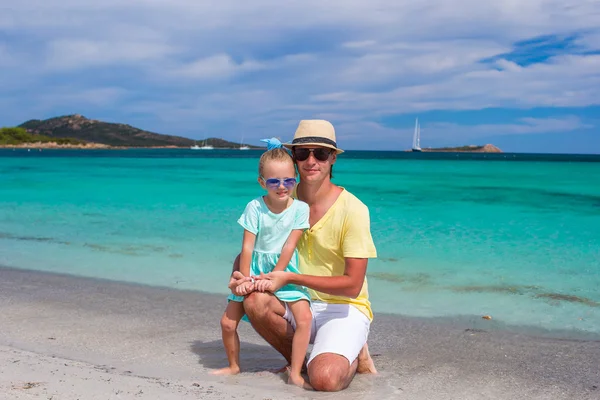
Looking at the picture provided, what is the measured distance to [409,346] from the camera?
16.0 ft

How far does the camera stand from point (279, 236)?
144 inches

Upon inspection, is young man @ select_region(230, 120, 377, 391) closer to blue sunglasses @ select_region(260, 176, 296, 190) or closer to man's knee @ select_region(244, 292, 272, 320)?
man's knee @ select_region(244, 292, 272, 320)

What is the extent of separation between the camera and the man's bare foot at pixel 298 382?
3658mm

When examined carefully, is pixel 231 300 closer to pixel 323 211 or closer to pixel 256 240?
pixel 256 240

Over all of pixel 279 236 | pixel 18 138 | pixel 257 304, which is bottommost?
pixel 257 304

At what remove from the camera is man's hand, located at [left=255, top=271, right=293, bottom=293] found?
353 centimetres

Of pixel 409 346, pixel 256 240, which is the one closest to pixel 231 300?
pixel 256 240

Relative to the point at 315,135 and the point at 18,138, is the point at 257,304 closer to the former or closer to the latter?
the point at 315,135

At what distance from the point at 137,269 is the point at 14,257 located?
6.58ft

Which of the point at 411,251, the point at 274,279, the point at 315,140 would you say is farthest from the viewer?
the point at 411,251

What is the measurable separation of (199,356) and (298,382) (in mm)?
1059

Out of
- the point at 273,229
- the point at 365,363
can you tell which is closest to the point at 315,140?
the point at 273,229

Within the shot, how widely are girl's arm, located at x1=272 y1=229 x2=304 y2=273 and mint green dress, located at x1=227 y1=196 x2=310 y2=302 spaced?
1.5 inches

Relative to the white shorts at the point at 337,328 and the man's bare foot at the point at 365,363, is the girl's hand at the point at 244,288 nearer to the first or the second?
the white shorts at the point at 337,328
